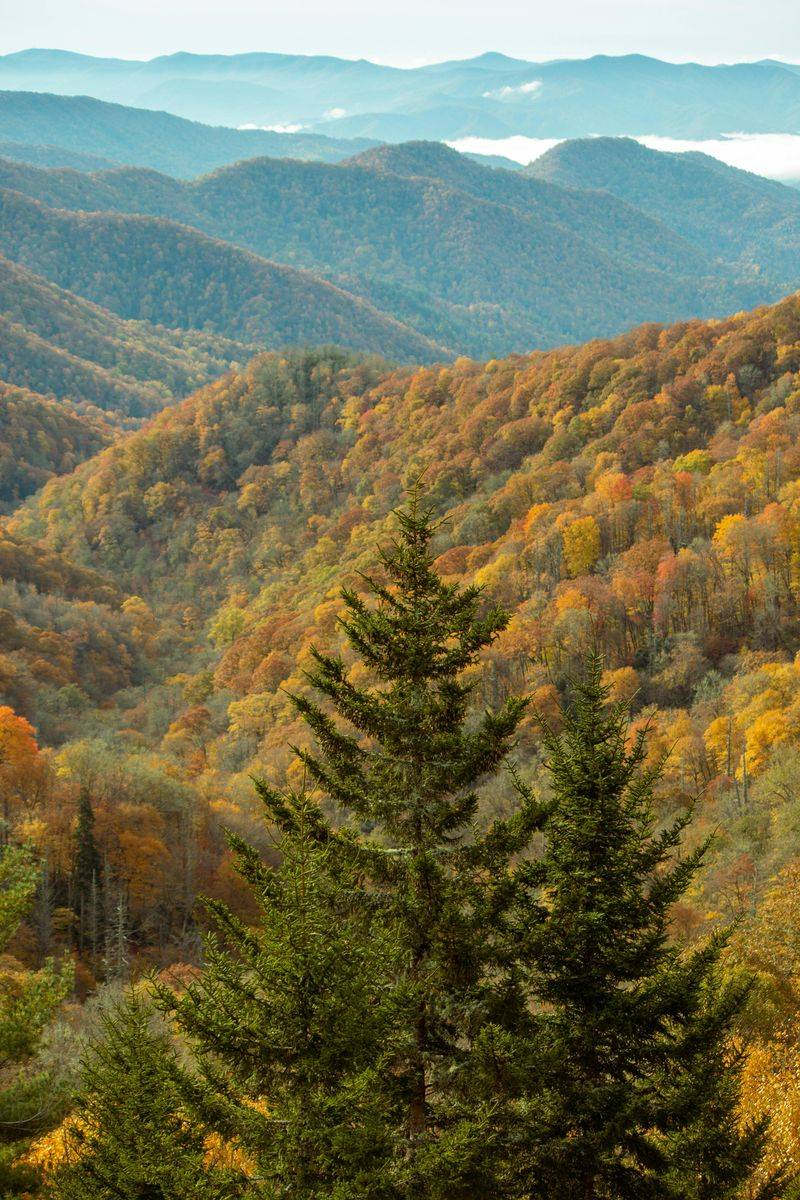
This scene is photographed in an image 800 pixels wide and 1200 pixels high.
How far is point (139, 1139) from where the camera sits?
639 inches

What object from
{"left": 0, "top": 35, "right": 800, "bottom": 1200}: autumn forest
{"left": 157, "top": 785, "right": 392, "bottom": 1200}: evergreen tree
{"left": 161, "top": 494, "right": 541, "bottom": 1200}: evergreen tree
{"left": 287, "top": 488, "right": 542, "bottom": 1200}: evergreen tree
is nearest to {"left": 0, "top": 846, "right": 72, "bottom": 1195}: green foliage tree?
{"left": 0, "top": 35, "right": 800, "bottom": 1200}: autumn forest

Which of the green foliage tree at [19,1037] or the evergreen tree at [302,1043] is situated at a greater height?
the evergreen tree at [302,1043]

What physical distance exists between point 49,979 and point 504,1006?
1163 centimetres

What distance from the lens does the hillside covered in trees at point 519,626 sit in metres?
63.4

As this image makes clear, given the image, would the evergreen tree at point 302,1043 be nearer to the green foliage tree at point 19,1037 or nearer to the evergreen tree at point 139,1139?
the evergreen tree at point 139,1139

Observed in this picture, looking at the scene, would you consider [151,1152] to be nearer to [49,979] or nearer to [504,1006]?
[504,1006]

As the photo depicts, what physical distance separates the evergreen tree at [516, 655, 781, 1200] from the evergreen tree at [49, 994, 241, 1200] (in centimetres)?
484

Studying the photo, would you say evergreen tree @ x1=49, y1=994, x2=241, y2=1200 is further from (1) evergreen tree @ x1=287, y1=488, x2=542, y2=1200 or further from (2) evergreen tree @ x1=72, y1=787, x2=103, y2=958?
(2) evergreen tree @ x1=72, y1=787, x2=103, y2=958

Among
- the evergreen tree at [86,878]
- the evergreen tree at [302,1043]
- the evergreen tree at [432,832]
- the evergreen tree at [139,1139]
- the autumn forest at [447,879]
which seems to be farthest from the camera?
the evergreen tree at [86,878]

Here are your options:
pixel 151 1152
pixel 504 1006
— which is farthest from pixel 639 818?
pixel 151 1152

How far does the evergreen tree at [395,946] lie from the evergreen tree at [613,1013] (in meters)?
1.15

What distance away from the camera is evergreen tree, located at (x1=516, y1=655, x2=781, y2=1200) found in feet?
55.3

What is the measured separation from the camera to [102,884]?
68.3 metres

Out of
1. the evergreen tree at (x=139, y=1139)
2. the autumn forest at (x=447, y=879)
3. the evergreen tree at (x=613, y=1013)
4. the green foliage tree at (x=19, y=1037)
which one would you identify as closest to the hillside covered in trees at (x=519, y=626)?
the autumn forest at (x=447, y=879)
